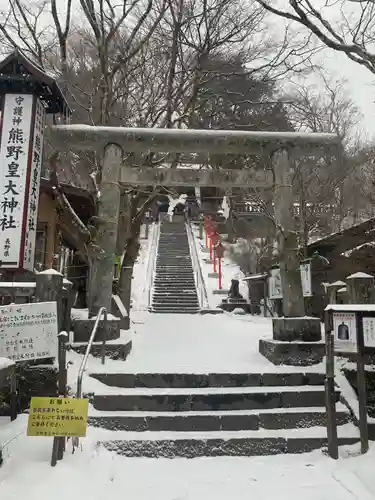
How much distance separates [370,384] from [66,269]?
16.1 m

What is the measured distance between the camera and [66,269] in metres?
20.0

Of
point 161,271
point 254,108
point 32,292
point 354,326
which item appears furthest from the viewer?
→ point 161,271

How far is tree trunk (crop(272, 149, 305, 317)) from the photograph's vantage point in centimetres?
840

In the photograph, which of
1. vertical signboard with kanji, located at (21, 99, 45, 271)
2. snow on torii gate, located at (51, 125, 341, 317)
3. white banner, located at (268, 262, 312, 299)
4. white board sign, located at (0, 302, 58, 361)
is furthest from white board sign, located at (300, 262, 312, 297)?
white board sign, located at (0, 302, 58, 361)

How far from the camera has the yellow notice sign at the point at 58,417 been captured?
4.61m

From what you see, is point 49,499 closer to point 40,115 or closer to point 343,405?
point 343,405

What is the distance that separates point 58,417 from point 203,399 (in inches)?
93.2

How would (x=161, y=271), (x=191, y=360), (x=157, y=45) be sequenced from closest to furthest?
(x=191, y=360) → (x=157, y=45) → (x=161, y=271)

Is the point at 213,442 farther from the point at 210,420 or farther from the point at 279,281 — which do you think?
the point at 279,281

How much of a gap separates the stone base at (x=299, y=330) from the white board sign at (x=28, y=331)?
4.40 metres

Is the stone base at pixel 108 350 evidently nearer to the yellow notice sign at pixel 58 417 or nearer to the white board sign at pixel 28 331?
the white board sign at pixel 28 331

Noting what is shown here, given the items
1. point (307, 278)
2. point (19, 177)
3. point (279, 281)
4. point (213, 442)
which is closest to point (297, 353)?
point (213, 442)

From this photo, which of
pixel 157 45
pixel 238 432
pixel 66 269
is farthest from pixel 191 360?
pixel 66 269

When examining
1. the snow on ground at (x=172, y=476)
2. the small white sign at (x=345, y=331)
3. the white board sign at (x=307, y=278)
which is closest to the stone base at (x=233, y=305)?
the white board sign at (x=307, y=278)
